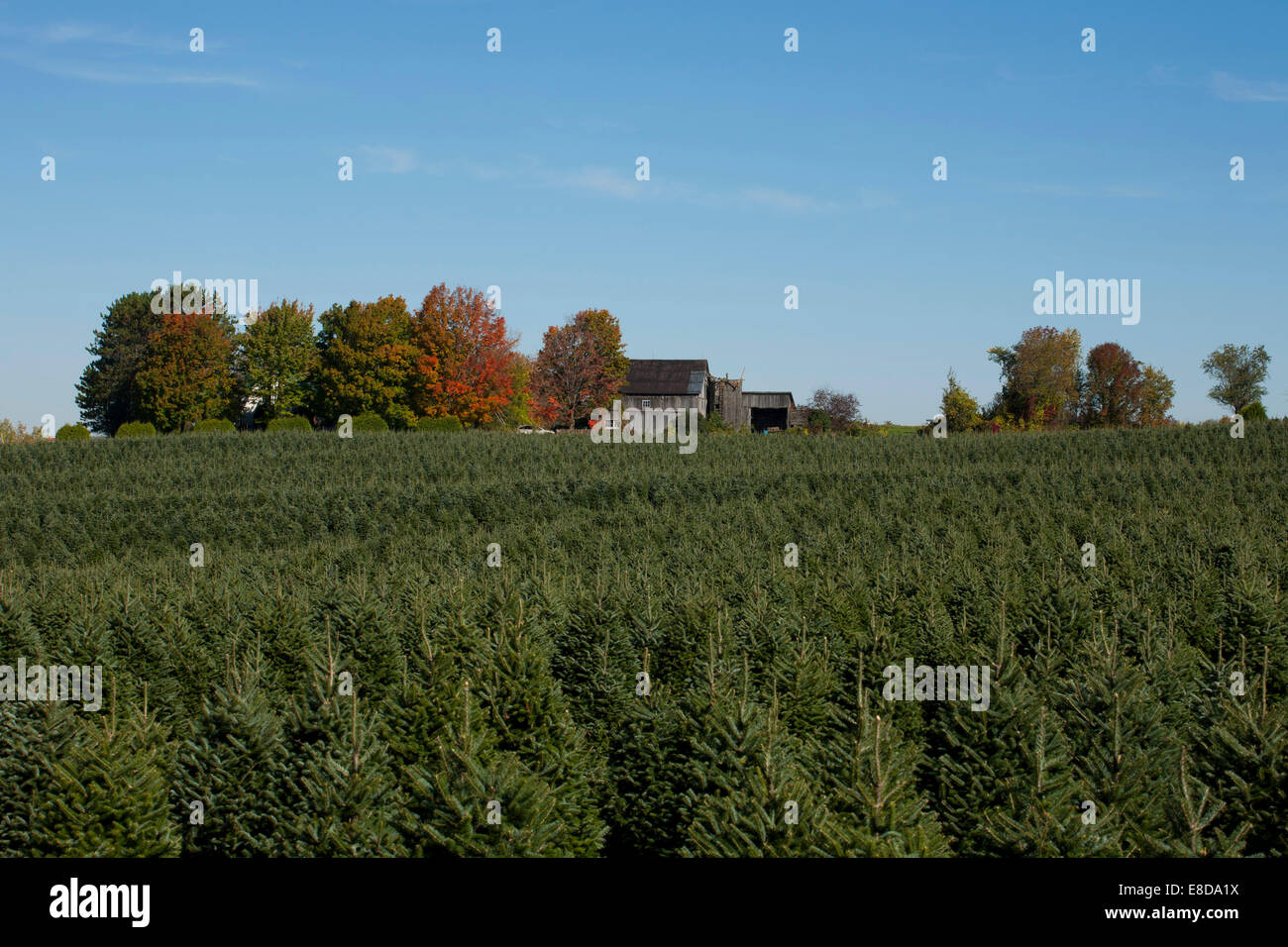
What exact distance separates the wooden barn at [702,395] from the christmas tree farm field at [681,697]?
64.5 meters

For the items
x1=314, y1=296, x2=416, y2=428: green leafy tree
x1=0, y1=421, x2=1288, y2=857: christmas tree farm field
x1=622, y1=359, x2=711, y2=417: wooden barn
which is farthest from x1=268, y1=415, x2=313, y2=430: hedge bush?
x1=0, y1=421, x2=1288, y2=857: christmas tree farm field

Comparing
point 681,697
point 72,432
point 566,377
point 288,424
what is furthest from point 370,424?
point 681,697

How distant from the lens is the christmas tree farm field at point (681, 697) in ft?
18.1

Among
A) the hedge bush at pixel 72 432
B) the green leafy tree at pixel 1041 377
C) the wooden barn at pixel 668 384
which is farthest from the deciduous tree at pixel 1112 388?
the hedge bush at pixel 72 432

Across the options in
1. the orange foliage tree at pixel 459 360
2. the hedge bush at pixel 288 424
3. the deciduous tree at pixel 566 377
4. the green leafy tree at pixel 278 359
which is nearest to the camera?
the hedge bush at pixel 288 424

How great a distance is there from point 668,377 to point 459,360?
27.8 metres

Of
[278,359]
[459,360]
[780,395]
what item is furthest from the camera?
[780,395]

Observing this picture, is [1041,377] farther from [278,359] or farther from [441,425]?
[278,359]

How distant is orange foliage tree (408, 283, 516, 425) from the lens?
7225 cm

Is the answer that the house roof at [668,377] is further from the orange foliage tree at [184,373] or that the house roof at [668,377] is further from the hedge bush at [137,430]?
the hedge bush at [137,430]

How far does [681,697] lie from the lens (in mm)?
8133

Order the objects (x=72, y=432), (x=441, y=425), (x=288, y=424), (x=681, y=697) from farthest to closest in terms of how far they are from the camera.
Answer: (x=288, y=424) → (x=441, y=425) → (x=72, y=432) → (x=681, y=697)

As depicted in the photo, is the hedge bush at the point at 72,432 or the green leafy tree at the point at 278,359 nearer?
the hedge bush at the point at 72,432
